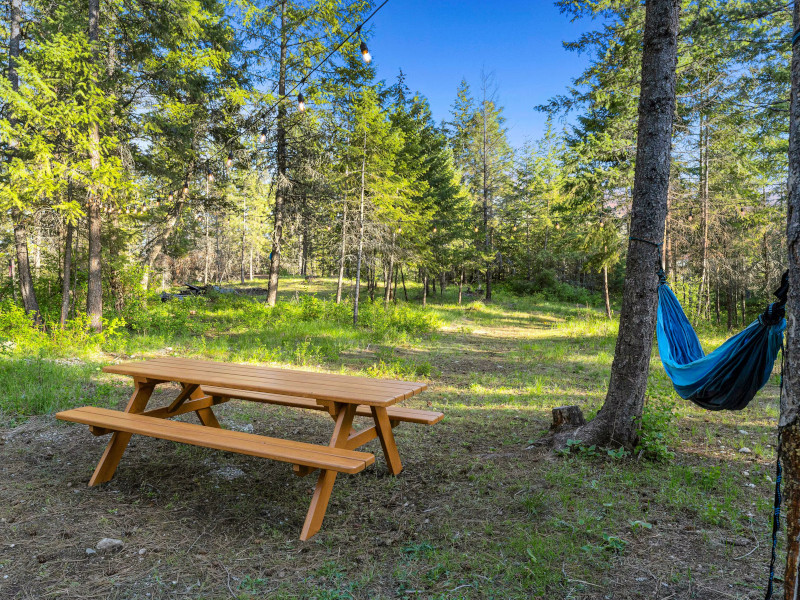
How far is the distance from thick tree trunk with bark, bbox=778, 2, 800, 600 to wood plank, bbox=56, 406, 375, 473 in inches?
71.5

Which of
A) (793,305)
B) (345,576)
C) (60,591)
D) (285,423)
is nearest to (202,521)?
(60,591)

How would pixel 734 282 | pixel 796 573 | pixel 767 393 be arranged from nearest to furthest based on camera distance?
1. pixel 796 573
2. pixel 767 393
3. pixel 734 282

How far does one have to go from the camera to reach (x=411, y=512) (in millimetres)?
2977

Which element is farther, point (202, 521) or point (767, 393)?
point (767, 393)

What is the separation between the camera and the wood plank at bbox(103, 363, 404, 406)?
9.58 ft

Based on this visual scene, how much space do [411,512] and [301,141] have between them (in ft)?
42.0

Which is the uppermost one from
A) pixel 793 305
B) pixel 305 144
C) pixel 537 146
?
pixel 537 146

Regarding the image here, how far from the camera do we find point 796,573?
152 centimetres

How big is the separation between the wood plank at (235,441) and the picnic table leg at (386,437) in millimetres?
579

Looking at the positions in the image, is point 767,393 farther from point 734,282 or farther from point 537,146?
point 537,146

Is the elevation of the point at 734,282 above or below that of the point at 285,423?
above

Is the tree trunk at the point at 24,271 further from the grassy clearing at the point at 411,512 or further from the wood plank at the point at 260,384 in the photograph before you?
the wood plank at the point at 260,384

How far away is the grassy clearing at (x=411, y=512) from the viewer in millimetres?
2227

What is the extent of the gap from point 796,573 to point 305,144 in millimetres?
14137
